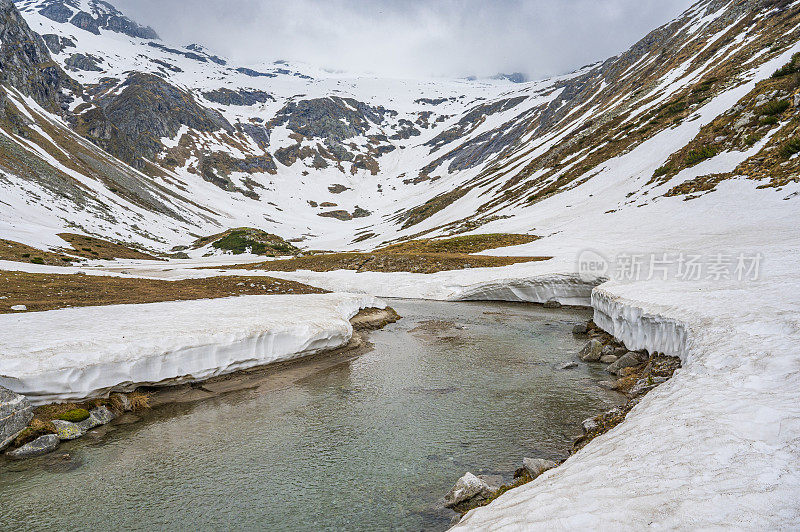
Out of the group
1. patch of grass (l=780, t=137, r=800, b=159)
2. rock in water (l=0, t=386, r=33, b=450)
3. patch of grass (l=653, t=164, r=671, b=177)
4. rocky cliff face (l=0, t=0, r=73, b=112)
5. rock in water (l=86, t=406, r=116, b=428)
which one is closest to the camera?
rock in water (l=0, t=386, r=33, b=450)

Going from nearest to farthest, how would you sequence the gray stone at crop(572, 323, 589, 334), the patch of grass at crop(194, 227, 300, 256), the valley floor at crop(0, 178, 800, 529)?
the valley floor at crop(0, 178, 800, 529) → the gray stone at crop(572, 323, 589, 334) → the patch of grass at crop(194, 227, 300, 256)

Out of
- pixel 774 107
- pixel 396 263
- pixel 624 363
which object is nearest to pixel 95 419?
pixel 624 363

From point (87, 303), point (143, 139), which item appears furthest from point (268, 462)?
point (143, 139)

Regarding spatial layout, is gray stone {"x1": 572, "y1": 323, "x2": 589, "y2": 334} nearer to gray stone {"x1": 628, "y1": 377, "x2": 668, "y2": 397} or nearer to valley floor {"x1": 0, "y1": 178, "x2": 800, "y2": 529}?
valley floor {"x1": 0, "y1": 178, "x2": 800, "y2": 529}

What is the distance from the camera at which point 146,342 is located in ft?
45.9

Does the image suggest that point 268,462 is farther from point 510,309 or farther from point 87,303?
point 510,309

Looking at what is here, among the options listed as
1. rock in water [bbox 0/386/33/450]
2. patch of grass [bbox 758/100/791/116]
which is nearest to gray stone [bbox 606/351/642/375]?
rock in water [bbox 0/386/33/450]

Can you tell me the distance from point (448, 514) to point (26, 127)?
135m

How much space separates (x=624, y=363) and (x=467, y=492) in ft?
35.1

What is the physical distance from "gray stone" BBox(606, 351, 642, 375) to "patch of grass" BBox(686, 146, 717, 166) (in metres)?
46.4

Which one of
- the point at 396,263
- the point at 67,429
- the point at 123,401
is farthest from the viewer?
the point at 396,263

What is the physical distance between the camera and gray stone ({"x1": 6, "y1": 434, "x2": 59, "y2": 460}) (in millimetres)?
10148

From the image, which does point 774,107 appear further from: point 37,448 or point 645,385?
point 37,448

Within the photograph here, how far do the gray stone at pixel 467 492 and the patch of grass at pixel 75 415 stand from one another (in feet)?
36.2
